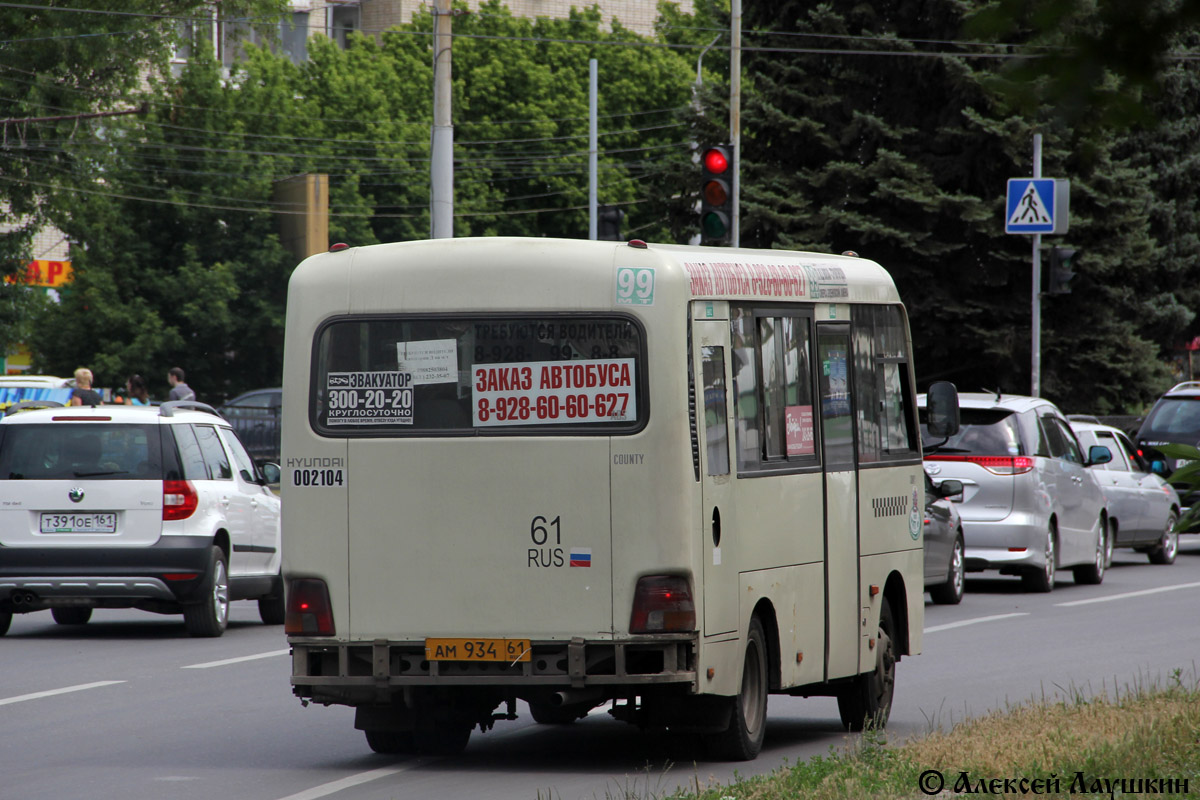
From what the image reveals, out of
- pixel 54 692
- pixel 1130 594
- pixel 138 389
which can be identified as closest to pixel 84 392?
pixel 138 389

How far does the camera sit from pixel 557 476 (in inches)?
345

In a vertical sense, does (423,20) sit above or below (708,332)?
above

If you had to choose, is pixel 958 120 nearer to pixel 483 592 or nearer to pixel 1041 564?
pixel 1041 564

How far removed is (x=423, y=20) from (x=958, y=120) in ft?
113

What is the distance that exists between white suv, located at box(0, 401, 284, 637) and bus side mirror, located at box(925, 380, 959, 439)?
20.8 ft

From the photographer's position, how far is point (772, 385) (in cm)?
966

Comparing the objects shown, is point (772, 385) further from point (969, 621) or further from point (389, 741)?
point (969, 621)

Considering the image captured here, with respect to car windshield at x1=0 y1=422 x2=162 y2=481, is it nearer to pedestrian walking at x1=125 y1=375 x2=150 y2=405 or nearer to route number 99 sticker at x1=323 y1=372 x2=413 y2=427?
route number 99 sticker at x1=323 y1=372 x2=413 y2=427

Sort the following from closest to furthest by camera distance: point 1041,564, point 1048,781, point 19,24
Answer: point 1048,781 < point 1041,564 < point 19,24

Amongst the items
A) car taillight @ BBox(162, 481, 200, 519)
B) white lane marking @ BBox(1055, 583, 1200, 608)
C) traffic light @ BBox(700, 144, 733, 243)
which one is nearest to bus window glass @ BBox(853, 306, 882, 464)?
car taillight @ BBox(162, 481, 200, 519)

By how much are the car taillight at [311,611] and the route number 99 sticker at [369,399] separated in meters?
0.76

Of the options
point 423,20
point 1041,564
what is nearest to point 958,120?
point 1041,564

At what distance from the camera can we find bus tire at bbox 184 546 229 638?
1538cm

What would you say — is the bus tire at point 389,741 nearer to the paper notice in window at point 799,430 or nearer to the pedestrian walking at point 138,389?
the paper notice in window at point 799,430
